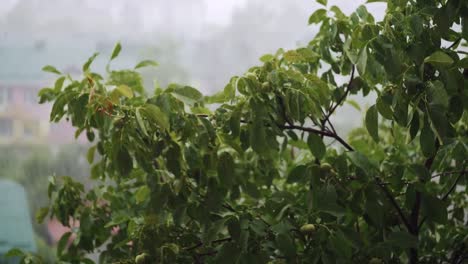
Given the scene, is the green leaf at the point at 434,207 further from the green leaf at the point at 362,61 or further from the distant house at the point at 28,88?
the distant house at the point at 28,88

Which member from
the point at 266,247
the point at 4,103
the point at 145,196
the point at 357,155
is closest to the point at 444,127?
the point at 357,155

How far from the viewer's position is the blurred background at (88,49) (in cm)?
225

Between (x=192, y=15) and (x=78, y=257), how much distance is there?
119 cm

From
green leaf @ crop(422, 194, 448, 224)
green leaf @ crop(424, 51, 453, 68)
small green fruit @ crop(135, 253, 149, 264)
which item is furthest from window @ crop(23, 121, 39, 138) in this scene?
green leaf @ crop(424, 51, 453, 68)

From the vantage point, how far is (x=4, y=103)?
2.24m

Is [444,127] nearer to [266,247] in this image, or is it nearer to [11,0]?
[266,247]

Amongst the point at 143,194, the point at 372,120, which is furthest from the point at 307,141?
the point at 143,194

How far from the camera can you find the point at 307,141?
1.13 metres

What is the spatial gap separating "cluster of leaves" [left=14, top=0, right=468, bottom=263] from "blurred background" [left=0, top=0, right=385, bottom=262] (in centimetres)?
103

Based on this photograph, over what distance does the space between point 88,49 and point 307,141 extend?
1.36 m

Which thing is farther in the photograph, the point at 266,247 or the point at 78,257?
the point at 78,257

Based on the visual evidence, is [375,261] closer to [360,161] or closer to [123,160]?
[360,161]

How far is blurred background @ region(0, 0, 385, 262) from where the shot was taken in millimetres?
2250

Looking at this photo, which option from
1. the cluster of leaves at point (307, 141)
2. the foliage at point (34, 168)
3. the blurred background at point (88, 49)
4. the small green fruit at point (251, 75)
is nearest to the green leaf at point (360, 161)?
the cluster of leaves at point (307, 141)
